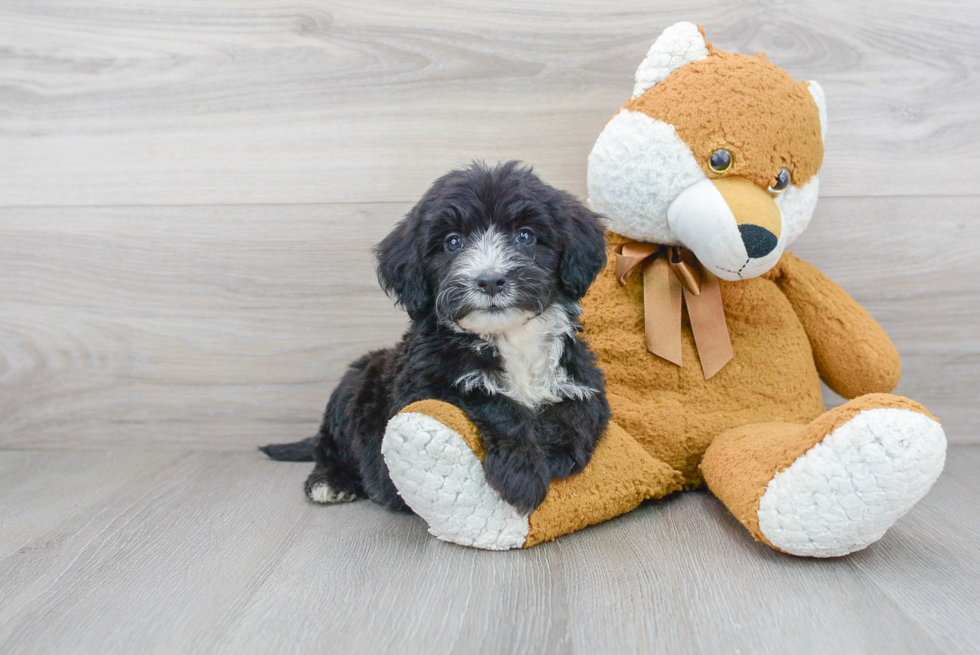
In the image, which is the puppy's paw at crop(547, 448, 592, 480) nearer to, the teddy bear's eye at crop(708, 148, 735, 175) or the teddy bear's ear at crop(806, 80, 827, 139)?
the teddy bear's eye at crop(708, 148, 735, 175)

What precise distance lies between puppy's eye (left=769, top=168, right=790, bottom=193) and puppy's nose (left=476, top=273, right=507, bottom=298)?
722 millimetres

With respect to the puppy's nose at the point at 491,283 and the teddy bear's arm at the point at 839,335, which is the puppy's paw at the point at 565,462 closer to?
the puppy's nose at the point at 491,283

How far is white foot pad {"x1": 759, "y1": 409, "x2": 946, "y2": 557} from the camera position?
→ 1.26 m

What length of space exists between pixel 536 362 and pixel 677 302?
0.44 metres

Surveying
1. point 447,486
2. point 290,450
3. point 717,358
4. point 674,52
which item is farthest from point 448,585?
point 674,52

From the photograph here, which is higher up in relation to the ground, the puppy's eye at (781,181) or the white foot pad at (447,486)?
the puppy's eye at (781,181)

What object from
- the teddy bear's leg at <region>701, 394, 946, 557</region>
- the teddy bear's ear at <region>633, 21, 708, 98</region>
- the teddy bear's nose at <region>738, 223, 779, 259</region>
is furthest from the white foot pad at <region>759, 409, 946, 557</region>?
the teddy bear's ear at <region>633, 21, 708, 98</region>

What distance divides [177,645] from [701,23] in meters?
2.03

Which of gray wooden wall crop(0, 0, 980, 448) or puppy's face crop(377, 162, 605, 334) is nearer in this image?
puppy's face crop(377, 162, 605, 334)

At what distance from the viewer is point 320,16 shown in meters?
2.18

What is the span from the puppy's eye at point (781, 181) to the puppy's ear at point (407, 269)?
81 centimetres

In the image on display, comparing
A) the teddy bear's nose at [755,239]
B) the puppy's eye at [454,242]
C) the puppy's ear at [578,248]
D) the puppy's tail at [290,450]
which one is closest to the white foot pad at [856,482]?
the teddy bear's nose at [755,239]

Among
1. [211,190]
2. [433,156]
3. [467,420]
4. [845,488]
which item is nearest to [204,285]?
[211,190]

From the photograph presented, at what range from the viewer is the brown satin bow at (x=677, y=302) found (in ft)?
5.81
